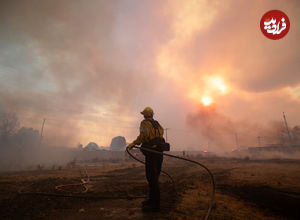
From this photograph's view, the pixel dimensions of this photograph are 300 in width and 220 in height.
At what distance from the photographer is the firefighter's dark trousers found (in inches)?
126

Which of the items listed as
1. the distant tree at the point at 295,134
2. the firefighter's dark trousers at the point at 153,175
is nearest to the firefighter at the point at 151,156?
the firefighter's dark trousers at the point at 153,175

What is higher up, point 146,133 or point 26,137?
point 26,137

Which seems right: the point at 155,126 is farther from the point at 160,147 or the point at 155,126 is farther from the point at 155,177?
the point at 155,177

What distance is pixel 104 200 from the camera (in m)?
3.93

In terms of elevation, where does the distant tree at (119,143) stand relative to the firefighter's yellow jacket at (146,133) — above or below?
above

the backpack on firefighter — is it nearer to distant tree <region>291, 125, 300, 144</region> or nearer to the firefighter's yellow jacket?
the firefighter's yellow jacket

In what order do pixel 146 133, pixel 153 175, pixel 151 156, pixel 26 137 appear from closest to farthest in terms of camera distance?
pixel 153 175 → pixel 151 156 → pixel 146 133 → pixel 26 137

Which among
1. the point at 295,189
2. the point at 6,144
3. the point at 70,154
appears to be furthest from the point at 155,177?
the point at 6,144

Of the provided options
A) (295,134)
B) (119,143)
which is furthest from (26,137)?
(295,134)

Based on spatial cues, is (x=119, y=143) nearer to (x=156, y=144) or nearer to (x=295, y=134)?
(x=295, y=134)

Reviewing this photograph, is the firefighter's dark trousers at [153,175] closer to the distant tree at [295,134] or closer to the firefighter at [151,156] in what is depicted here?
the firefighter at [151,156]

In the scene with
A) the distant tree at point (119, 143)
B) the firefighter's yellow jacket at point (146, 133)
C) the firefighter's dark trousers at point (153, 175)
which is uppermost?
the distant tree at point (119, 143)

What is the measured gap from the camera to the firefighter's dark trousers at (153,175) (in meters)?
3.19

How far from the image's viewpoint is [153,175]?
11.0ft
